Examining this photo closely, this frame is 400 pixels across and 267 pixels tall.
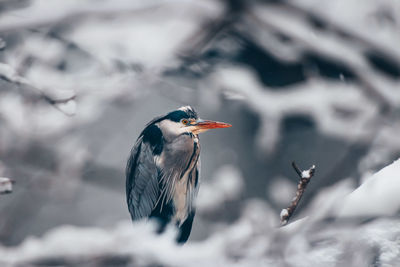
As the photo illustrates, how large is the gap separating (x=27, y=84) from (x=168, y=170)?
338mm

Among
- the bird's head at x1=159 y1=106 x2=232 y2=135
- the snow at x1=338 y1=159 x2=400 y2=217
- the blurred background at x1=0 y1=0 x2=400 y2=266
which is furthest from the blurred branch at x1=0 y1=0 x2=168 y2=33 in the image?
the snow at x1=338 y1=159 x2=400 y2=217

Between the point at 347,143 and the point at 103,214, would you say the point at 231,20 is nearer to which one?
the point at 347,143

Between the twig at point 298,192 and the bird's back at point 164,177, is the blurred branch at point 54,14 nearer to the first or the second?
the bird's back at point 164,177

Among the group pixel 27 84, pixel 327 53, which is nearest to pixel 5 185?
pixel 27 84

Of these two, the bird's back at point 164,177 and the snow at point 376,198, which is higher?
the bird's back at point 164,177

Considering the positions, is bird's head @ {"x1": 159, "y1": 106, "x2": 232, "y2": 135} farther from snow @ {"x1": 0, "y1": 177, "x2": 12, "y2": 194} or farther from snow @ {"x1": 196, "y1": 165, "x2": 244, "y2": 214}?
snow @ {"x1": 0, "y1": 177, "x2": 12, "y2": 194}

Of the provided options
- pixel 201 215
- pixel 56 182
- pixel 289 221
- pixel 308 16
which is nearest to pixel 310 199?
pixel 289 221

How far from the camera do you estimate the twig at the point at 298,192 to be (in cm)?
84

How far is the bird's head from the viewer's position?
2.77ft

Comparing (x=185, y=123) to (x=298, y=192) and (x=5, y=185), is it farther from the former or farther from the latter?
(x=5, y=185)

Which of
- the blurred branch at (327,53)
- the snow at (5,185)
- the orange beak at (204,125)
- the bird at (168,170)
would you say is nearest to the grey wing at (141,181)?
the bird at (168,170)

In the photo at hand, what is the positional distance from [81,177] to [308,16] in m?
0.57

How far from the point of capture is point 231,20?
860 mm

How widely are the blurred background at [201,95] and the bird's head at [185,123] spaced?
2 centimetres
